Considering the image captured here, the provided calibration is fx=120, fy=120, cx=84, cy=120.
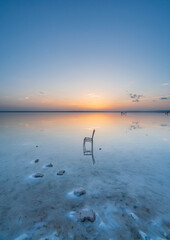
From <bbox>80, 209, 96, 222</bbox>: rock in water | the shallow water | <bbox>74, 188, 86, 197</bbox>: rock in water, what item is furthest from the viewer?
<bbox>74, 188, 86, 197</bbox>: rock in water

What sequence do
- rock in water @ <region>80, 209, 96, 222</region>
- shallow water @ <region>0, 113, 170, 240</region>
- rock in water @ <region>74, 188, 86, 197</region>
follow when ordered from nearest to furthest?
shallow water @ <region>0, 113, 170, 240</region> < rock in water @ <region>80, 209, 96, 222</region> < rock in water @ <region>74, 188, 86, 197</region>

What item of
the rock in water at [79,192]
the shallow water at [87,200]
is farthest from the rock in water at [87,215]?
the rock in water at [79,192]

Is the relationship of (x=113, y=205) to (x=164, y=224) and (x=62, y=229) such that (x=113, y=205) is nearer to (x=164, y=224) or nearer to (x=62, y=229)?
(x=164, y=224)

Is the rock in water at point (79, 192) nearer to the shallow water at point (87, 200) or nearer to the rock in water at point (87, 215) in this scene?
the shallow water at point (87, 200)

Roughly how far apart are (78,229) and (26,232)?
1.17 metres

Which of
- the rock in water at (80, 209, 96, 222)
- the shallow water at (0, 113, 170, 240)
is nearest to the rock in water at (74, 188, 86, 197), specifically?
the shallow water at (0, 113, 170, 240)

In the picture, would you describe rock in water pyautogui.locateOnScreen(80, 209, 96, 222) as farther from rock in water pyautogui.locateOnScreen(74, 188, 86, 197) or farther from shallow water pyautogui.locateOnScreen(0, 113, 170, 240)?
rock in water pyautogui.locateOnScreen(74, 188, 86, 197)

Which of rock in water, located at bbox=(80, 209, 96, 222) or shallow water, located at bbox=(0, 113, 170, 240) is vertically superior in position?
rock in water, located at bbox=(80, 209, 96, 222)

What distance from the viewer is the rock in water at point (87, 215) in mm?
2969

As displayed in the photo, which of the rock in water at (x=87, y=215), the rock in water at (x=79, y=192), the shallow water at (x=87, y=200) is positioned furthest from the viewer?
the rock in water at (x=79, y=192)

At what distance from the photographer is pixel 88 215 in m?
3.02

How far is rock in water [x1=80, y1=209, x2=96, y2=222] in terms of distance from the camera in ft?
9.74

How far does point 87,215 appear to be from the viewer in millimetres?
3020

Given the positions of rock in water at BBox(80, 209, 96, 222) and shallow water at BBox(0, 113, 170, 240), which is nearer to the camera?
shallow water at BBox(0, 113, 170, 240)
